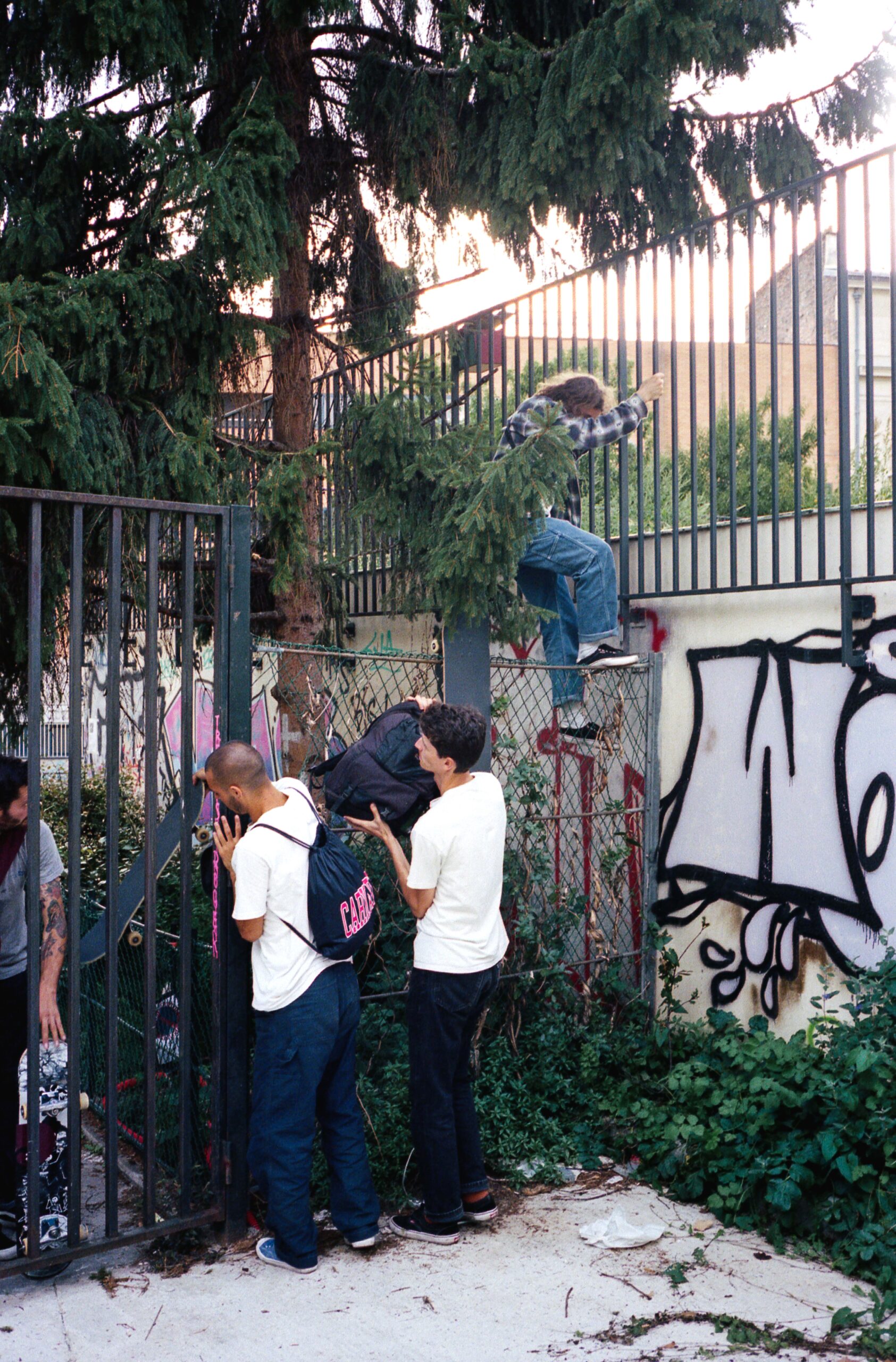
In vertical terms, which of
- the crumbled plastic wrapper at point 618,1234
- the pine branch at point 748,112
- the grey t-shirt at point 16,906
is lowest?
the crumbled plastic wrapper at point 618,1234

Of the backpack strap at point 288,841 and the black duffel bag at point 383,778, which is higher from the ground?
the black duffel bag at point 383,778

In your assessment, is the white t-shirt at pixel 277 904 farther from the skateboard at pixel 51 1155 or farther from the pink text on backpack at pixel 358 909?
the skateboard at pixel 51 1155

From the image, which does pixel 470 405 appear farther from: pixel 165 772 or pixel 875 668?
pixel 165 772

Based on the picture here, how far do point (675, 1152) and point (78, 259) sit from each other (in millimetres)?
4921

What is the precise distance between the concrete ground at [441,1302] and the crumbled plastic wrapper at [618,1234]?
27mm

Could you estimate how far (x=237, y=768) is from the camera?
3732 mm

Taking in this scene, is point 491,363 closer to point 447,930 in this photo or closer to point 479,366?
point 479,366

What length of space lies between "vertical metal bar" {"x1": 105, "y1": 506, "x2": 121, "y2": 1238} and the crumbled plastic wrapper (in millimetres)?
1639

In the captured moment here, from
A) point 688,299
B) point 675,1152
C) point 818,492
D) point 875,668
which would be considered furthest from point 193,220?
point 675,1152

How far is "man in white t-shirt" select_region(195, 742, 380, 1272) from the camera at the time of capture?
3672 millimetres

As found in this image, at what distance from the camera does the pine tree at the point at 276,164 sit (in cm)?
498

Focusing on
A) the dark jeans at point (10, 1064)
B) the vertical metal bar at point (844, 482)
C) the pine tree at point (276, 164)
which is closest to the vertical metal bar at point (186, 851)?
the dark jeans at point (10, 1064)

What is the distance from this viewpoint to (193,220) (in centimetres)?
514

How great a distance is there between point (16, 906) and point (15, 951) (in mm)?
154
